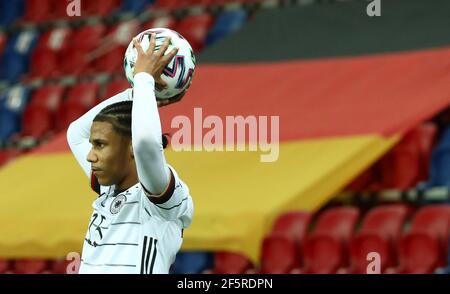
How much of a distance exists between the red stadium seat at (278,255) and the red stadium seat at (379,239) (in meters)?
0.39

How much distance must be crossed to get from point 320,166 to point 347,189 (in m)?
0.48

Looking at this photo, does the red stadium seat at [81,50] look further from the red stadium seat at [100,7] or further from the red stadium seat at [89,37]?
the red stadium seat at [100,7]

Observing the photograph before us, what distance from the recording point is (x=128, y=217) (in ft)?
13.2

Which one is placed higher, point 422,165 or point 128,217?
point 422,165

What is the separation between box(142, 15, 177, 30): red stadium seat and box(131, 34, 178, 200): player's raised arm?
7202 mm

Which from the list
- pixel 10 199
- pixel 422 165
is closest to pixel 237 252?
pixel 422 165

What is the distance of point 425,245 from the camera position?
7.12 m

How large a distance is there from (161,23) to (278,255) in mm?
4066

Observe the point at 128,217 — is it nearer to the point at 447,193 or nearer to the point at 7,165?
the point at 447,193

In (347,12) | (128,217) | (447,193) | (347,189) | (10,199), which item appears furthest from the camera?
(347,12)

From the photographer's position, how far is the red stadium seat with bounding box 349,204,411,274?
728cm

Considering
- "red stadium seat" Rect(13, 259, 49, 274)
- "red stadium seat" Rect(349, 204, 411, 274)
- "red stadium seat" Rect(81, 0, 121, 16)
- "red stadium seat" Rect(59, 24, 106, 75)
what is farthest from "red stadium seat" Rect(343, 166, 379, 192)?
"red stadium seat" Rect(81, 0, 121, 16)

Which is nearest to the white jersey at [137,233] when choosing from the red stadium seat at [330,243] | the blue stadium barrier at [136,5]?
the red stadium seat at [330,243]

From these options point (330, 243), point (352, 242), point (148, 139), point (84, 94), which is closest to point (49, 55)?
point (84, 94)
